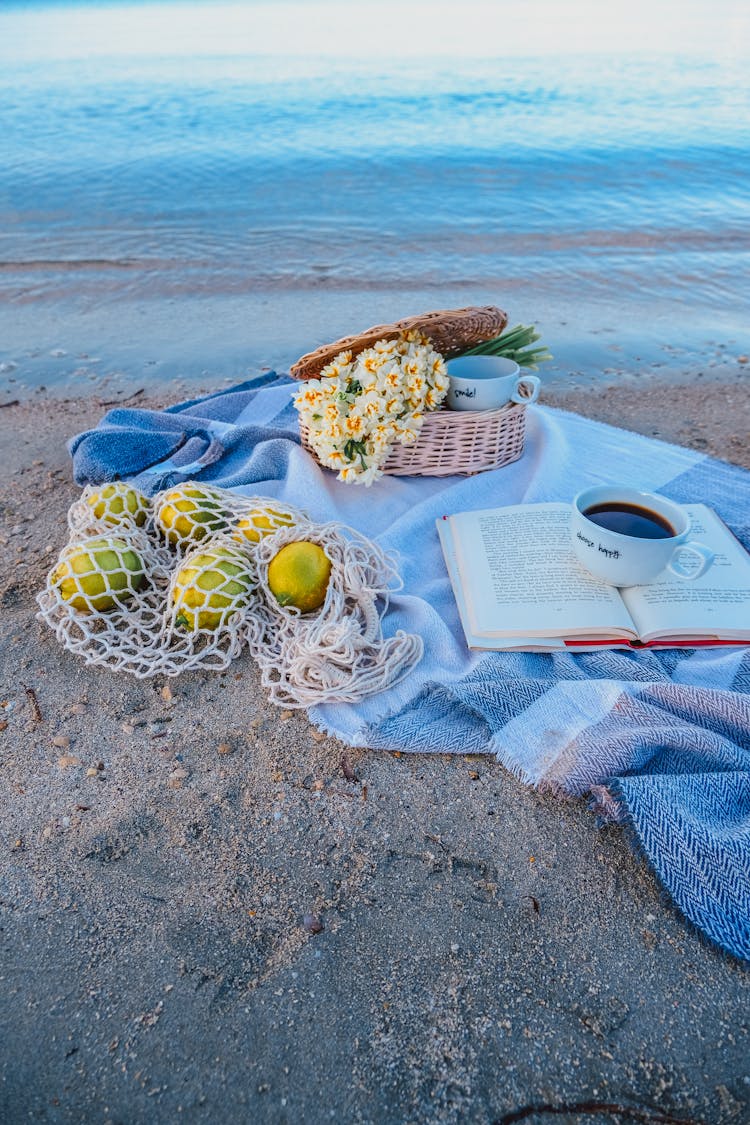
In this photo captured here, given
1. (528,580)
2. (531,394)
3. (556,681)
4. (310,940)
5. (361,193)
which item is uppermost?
(361,193)

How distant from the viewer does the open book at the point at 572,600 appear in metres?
2.06

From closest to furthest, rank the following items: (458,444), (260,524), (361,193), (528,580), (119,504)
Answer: (528,580)
(260,524)
(119,504)
(458,444)
(361,193)

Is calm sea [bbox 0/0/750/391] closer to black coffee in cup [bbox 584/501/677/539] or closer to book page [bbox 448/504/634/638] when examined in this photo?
book page [bbox 448/504/634/638]

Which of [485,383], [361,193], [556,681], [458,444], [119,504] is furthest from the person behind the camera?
[361,193]

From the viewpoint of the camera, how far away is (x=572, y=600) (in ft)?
6.97

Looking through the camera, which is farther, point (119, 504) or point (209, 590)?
point (119, 504)

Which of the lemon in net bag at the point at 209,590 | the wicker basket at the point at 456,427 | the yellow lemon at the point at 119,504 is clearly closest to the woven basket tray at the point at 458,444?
the wicker basket at the point at 456,427

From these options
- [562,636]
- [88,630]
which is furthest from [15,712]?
[562,636]

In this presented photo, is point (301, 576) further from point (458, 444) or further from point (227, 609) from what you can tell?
point (458, 444)

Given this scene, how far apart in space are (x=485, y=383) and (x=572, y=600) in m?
0.95

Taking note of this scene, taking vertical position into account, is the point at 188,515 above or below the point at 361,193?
below

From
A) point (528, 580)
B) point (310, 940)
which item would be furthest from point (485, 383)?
point (310, 940)

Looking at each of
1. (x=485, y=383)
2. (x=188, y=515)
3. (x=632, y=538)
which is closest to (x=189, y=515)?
(x=188, y=515)

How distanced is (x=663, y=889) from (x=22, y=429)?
3.33 meters
